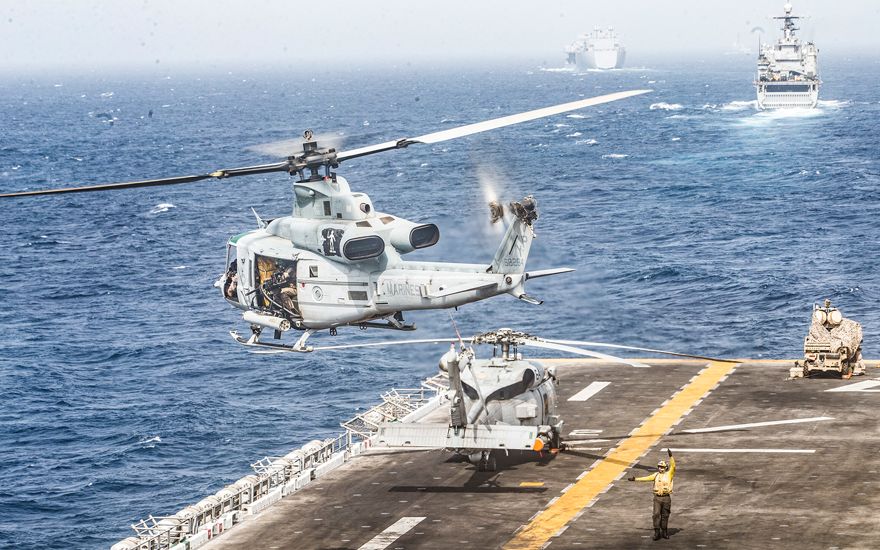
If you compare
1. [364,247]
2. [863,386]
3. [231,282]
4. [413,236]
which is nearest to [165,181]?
[364,247]

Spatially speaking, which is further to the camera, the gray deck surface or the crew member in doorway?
the gray deck surface

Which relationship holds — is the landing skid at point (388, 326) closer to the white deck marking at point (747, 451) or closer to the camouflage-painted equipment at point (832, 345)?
the white deck marking at point (747, 451)

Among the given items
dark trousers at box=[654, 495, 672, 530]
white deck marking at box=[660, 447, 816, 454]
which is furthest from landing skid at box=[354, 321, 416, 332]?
white deck marking at box=[660, 447, 816, 454]

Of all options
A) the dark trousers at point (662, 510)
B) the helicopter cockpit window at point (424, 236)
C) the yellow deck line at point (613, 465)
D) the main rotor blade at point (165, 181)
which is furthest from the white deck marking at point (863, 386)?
the main rotor blade at point (165, 181)

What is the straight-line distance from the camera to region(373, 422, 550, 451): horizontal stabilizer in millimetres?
40625

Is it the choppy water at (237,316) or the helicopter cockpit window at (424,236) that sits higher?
the helicopter cockpit window at (424,236)

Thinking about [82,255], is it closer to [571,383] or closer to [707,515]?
[571,383]

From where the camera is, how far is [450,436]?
4106 cm

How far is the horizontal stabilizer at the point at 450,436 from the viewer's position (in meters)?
40.6

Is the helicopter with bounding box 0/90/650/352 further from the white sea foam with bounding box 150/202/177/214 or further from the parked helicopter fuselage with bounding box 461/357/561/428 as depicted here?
the white sea foam with bounding box 150/202/177/214

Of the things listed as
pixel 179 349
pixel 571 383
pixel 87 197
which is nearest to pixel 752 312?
pixel 571 383

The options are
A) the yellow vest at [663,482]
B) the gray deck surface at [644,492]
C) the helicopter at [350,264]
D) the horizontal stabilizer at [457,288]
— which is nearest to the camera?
the yellow vest at [663,482]

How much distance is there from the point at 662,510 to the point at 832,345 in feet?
78.2

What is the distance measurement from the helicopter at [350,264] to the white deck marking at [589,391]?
17.1 m
